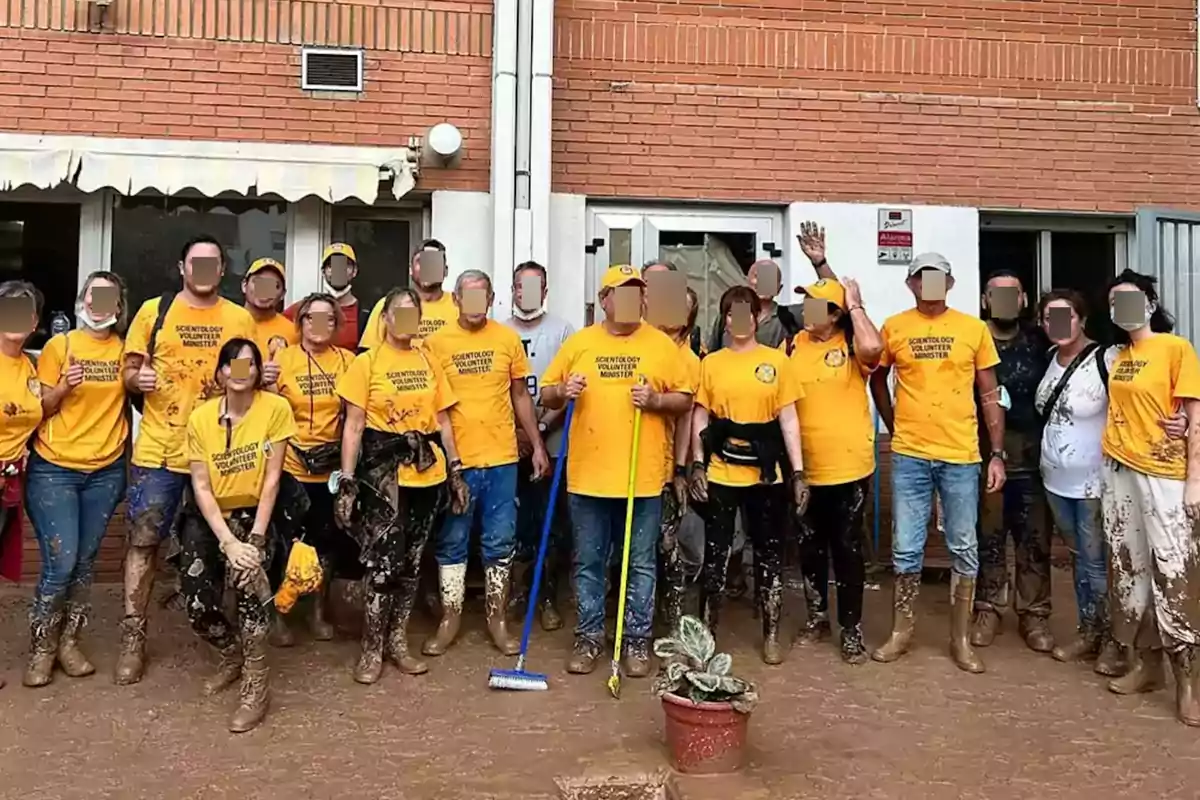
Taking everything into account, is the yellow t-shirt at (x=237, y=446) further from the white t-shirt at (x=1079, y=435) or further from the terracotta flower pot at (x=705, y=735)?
the white t-shirt at (x=1079, y=435)

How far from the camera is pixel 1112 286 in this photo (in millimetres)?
4711

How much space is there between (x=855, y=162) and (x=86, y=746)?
5880 millimetres

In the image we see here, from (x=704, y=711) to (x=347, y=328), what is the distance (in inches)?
116

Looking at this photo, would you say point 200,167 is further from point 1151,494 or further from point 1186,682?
point 1186,682

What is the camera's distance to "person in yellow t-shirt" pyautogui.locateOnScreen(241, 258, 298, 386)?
16.6ft

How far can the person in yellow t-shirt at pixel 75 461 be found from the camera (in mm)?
4691

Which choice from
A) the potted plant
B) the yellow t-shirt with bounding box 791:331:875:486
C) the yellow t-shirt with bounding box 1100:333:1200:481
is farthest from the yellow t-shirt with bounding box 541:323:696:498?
the yellow t-shirt with bounding box 1100:333:1200:481

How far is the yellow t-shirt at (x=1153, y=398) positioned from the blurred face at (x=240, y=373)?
3.83m

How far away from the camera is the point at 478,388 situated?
16.8ft

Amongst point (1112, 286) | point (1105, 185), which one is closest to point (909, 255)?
point (1105, 185)

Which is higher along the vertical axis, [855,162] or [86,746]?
[855,162]

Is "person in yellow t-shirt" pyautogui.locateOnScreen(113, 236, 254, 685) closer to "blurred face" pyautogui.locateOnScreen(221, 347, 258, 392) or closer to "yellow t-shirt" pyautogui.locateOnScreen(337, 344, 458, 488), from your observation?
"blurred face" pyautogui.locateOnScreen(221, 347, 258, 392)

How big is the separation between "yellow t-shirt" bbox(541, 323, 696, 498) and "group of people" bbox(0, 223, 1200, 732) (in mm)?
11

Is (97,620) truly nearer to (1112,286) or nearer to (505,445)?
(505,445)
